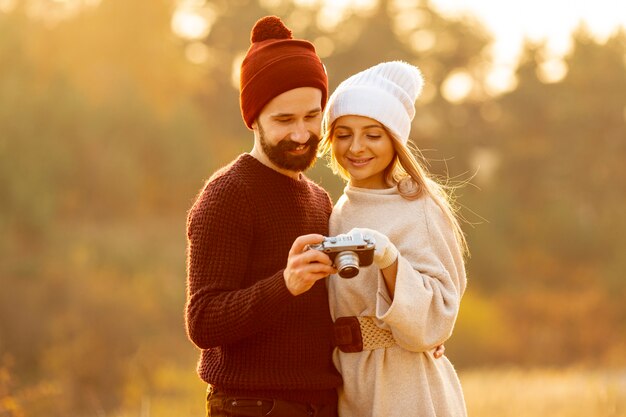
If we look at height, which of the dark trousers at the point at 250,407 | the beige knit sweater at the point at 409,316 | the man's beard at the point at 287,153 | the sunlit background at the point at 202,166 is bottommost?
the dark trousers at the point at 250,407

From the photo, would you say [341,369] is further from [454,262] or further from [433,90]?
[433,90]

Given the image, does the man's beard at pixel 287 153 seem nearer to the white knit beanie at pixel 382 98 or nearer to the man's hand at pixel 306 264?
the white knit beanie at pixel 382 98

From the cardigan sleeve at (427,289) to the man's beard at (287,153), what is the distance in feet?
1.54

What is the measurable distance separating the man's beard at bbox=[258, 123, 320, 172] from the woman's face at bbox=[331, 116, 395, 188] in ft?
0.79

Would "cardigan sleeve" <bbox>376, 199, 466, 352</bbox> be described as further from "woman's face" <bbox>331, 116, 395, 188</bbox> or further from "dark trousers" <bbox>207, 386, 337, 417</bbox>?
"dark trousers" <bbox>207, 386, 337, 417</bbox>

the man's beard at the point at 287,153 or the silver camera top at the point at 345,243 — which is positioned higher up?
the man's beard at the point at 287,153

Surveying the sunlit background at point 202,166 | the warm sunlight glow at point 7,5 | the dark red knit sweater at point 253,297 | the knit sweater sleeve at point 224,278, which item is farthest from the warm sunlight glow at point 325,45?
the knit sweater sleeve at point 224,278

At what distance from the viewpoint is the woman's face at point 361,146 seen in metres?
3.71

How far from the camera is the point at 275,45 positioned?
143 inches

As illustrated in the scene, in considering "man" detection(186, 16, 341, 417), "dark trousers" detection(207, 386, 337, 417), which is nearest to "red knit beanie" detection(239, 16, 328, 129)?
"man" detection(186, 16, 341, 417)

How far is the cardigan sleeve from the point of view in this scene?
3314 mm

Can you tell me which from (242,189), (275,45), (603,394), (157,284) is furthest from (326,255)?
(157,284)

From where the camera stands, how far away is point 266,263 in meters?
3.37

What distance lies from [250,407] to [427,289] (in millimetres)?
723
